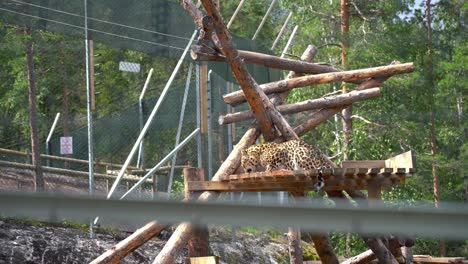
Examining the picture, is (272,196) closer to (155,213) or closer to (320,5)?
(320,5)

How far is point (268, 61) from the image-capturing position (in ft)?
36.5

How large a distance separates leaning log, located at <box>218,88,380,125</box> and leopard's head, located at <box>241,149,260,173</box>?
616 millimetres

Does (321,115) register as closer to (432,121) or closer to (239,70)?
(239,70)

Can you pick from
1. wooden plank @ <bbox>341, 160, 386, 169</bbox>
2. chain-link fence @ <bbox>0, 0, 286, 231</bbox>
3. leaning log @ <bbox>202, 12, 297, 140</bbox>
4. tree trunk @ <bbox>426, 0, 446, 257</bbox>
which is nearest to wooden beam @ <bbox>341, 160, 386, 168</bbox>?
wooden plank @ <bbox>341, 160, 386, 169</bbox>

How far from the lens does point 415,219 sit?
1729 millimetres

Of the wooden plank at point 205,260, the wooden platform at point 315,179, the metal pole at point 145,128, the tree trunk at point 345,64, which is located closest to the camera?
the wooden platform at point 315,179

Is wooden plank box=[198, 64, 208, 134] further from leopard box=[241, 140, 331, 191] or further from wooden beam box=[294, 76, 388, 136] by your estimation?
leopard box=[241, 140, 331, 191]

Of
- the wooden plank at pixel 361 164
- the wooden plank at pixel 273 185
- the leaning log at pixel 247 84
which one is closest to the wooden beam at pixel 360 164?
the wooden plank at pixel 361 164

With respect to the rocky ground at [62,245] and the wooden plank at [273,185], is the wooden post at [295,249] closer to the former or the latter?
the rocky ground at [62,245]

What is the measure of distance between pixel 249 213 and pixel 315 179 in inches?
293

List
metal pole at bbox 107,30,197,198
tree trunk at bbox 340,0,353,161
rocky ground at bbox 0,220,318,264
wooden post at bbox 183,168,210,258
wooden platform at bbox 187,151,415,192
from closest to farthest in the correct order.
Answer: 1. wooden platform at bbox 187,151,415,192
2. wooden post at bbox 183,168,210,258
3. rocky ground at bbox 0,220,318,264
4. metal pole at bbox 107,30,197,198
5. tree trunk at bbox 340,0,353,161

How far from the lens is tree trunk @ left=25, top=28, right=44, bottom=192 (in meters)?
10.8

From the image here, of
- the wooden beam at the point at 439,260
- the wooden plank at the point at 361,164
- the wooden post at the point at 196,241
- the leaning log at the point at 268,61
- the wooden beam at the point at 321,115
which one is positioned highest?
the leaning log at the point at 268,61

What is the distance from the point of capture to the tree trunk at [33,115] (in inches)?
424
